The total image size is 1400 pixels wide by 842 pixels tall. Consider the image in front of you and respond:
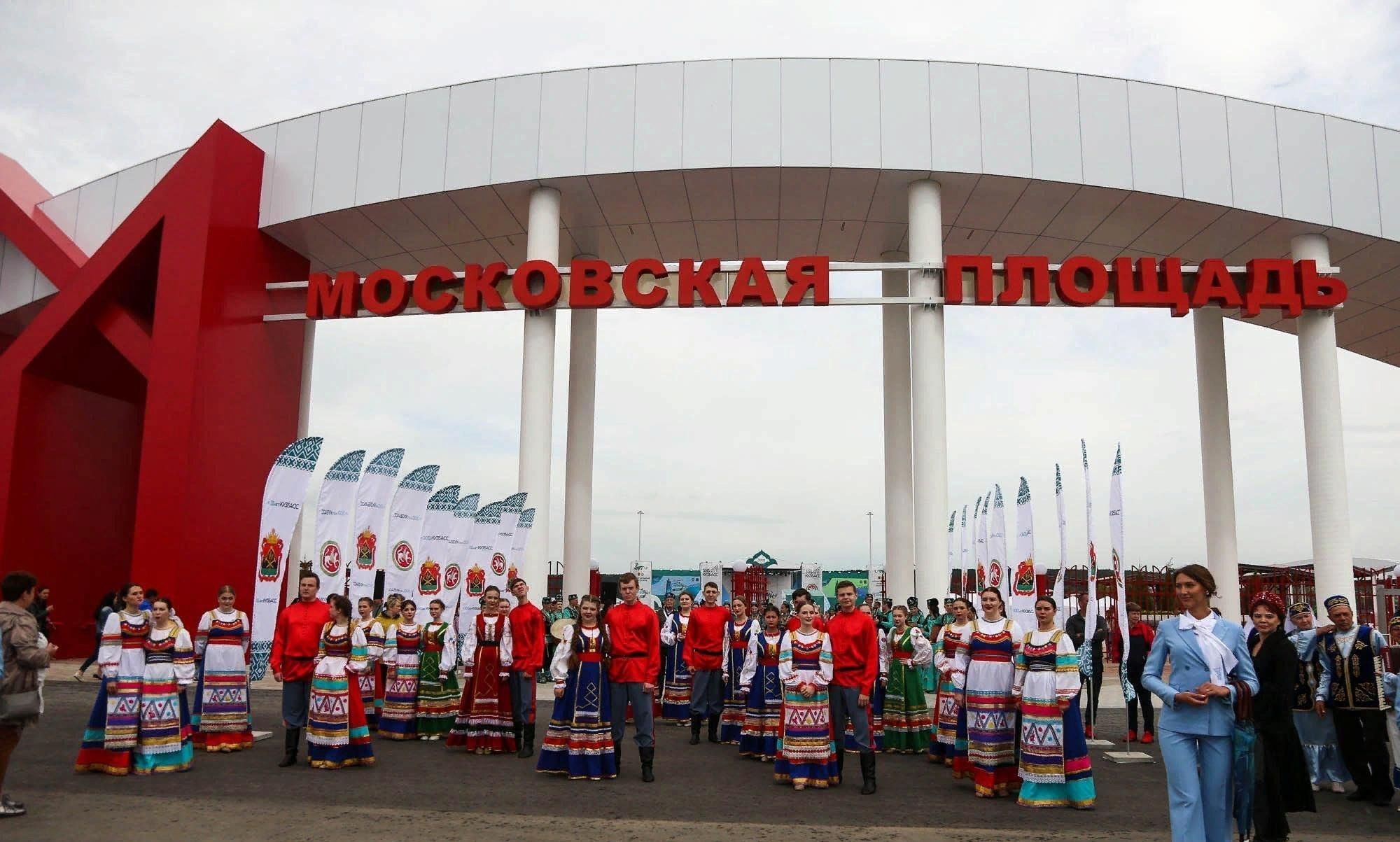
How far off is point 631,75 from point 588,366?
611 cm

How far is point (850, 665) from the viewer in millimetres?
8664

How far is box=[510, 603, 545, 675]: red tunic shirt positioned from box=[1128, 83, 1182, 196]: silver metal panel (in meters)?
12.5

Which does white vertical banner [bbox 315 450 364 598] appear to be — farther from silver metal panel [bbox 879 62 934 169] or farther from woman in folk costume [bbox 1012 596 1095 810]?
silver metal panel [bbox 879 62 934 169]

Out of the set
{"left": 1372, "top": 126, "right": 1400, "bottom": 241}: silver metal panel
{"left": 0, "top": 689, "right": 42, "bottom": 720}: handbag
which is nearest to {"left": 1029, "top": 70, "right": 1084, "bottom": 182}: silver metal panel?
{"left": 1372, "top": 126, "right": 1400, "bottom": 241}: silver metal panel

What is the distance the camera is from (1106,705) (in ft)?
49.7

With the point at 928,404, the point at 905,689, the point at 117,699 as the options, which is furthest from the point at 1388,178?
the point at 117,699

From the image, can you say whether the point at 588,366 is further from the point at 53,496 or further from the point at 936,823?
the point at 936,823

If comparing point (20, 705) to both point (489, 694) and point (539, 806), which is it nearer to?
point (539, 806)

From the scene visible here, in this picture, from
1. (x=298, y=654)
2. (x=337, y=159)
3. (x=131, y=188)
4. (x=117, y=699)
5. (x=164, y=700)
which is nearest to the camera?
(x=117, y=699)

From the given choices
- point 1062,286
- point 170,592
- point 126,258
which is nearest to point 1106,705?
point 1062,286

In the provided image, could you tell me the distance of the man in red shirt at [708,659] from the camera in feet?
37.6

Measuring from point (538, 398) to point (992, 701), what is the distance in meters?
10.7

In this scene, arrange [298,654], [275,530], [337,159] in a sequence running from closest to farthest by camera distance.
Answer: [298,654], [275,530], [337,159]

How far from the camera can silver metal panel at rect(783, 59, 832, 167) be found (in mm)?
16750
